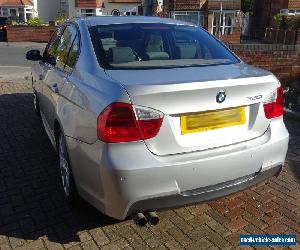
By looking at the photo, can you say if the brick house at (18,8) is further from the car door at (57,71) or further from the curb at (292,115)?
the car door at (57,71)

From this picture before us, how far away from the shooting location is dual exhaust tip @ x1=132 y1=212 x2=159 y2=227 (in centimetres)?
262

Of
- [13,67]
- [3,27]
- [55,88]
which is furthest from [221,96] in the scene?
[3,27]

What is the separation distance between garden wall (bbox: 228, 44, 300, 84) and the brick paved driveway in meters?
4.30

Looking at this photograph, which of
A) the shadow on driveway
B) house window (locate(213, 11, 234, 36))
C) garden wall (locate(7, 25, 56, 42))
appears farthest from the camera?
house window (locate(213, 11, 234, 36))

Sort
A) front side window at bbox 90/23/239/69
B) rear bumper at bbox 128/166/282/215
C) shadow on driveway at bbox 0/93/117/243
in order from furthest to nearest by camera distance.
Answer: shadow on driveway at bbox 0/93/117/243, front side window at bbox 90/23/239/69, rear bumper at bbox 128/166/282/215

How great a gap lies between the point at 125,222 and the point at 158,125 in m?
1.19

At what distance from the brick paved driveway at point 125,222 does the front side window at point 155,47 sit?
1382mm

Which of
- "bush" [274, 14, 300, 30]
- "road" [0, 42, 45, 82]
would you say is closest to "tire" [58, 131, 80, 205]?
"road" [0, 42, 45, 82]

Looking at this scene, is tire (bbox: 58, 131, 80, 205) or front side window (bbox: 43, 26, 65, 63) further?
front side window (bbox: 43, 26, 65, 63)

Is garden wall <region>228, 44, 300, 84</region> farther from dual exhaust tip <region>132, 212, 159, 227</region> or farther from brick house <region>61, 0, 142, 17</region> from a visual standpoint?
brick house <region>61, 0, 142, 17</region>

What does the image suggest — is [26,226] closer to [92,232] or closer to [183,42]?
[92,232]

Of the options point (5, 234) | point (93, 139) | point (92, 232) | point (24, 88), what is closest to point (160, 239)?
point (92, 232)

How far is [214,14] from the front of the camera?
2870cm

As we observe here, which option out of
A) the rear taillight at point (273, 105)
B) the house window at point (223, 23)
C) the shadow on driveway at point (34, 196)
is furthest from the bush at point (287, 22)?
the rear taillight at point (273, 105)
